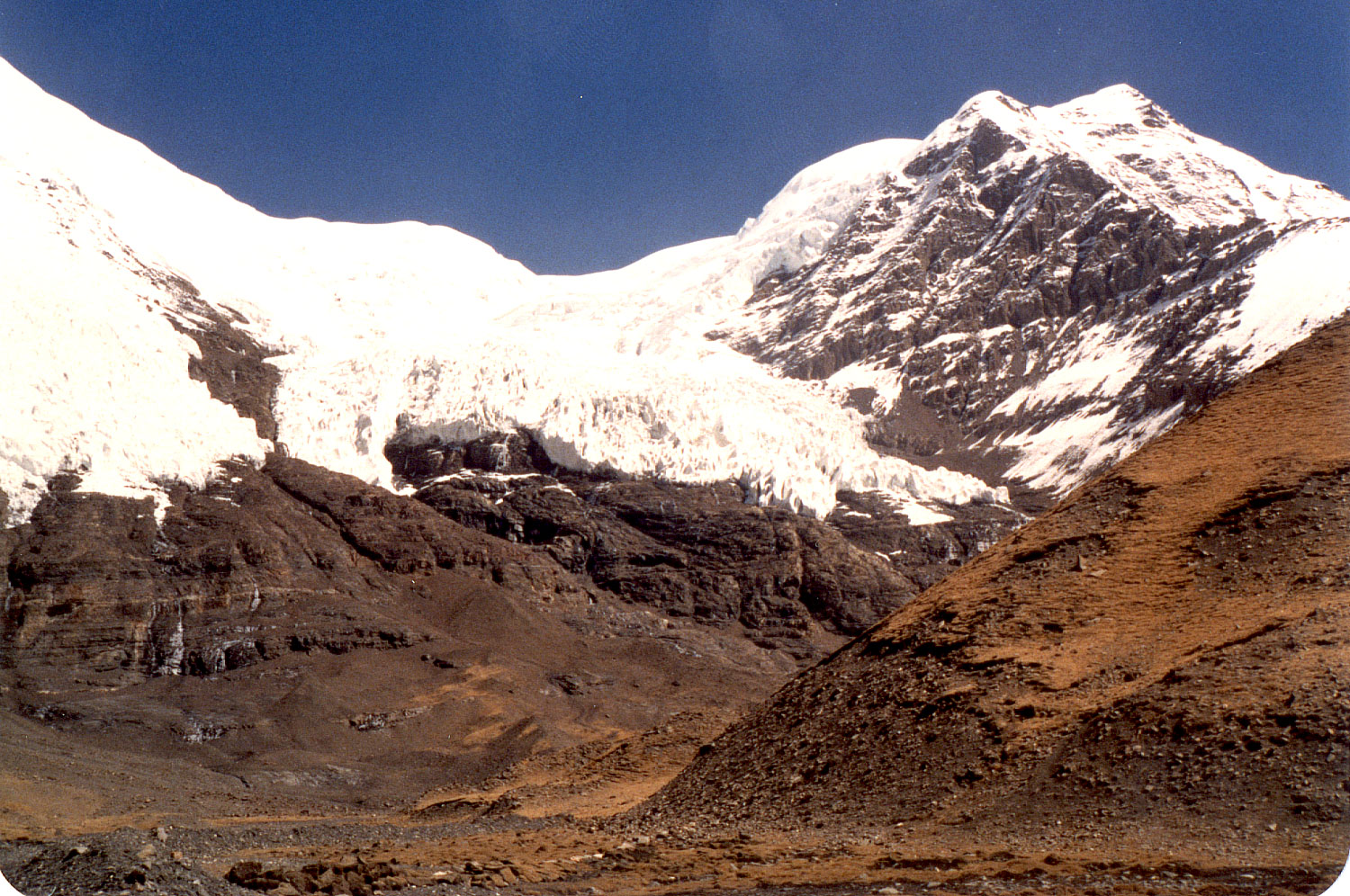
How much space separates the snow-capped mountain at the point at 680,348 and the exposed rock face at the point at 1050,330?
1.38ft

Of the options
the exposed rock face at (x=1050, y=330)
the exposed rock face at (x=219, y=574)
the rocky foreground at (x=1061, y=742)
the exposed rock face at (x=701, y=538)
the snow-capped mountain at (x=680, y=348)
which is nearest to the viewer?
the rocky foreground at (x=1061, y=742)

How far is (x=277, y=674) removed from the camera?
9431cm

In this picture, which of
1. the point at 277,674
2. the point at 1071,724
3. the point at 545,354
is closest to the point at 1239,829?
the point at 1071,724

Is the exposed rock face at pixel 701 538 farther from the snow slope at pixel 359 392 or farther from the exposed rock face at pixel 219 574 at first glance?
the exposed rock face at pixel 219 574

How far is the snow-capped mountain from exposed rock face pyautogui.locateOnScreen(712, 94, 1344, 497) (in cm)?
42

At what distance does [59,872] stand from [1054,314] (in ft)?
574

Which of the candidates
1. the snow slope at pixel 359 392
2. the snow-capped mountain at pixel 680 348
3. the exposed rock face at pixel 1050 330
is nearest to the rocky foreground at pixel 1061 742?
the snow-capped mountain at pixel 680 348

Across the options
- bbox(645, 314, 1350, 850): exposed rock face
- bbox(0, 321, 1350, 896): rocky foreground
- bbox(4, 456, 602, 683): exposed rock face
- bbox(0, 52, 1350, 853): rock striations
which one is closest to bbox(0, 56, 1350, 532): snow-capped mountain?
bbox(0, 52, 1350, 853): rock striations

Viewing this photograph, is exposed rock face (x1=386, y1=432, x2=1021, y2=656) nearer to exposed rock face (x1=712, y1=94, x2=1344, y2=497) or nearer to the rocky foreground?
exposed rock face (x1=712, y1=94, x2=1344, y2=497)

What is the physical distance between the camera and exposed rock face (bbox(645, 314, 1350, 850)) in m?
21.1

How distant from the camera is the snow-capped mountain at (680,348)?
122 meters

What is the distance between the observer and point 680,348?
18562cm

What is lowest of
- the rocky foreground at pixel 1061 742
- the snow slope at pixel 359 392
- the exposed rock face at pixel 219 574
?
the rocky foreground at pixel 1061 742

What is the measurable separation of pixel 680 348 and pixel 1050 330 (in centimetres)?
5449
